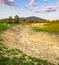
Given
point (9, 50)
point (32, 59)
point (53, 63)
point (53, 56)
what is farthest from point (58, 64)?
point (9, 50)

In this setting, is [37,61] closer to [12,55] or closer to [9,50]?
[12,55]

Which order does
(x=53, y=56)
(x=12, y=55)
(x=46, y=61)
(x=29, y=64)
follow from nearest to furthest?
(x=29, y=64), (x=46, y=61), (x=12, y=55), (x=53, y=56)

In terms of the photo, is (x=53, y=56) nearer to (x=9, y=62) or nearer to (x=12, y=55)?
(x=12, y=55)

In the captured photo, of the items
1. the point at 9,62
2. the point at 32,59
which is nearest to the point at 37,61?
the point at 32,59

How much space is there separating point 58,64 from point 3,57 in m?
5.26

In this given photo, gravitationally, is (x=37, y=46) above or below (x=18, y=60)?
below

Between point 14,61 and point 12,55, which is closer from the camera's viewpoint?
point 14,61

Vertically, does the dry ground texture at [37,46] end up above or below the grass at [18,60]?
below

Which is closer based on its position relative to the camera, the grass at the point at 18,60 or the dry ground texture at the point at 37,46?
the grass at the point at 18,60

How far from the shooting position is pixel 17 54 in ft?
94.7

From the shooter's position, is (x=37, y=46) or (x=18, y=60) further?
(x=37, y=46)

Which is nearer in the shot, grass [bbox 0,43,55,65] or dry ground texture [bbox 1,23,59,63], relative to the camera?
grass [bbox 0,43,55,65]

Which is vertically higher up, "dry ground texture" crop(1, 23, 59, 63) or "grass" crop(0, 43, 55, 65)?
"grass" crop(0, 43, 55, 65)

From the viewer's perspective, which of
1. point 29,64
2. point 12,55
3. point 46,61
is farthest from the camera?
point 12,55
